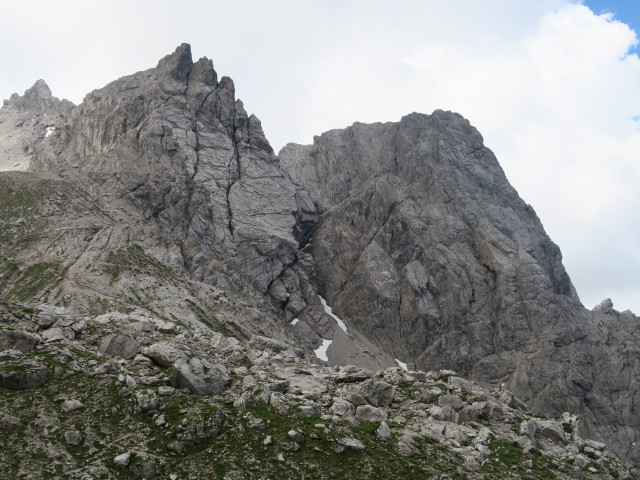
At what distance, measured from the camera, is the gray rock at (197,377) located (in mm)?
35094

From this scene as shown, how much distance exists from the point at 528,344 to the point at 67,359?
16356 cm

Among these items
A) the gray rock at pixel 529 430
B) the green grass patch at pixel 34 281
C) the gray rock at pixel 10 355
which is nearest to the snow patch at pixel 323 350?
the green grass patch at pixel 34 281

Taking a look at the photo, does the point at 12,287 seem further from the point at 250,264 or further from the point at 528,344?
the point at 528,344

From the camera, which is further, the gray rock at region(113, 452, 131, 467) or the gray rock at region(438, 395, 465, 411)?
the gray rock at region(438, 395, 465, 411)

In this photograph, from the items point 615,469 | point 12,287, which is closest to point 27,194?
point 12,287

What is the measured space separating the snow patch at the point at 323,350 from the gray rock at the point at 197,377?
12864 centimetres

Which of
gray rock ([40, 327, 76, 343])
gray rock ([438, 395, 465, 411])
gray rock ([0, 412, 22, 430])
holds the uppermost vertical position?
gray rock ([438, 395, 465, 411])

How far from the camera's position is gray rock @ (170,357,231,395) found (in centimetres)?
3509

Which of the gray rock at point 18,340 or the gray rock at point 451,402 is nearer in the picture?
the gray rock at point 18,340

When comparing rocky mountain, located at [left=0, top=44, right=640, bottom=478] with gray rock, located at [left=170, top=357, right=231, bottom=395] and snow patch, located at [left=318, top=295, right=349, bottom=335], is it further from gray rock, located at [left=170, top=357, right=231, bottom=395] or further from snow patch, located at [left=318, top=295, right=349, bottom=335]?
snow patch, located at [left=318, top=295, right=349, bottom=335]

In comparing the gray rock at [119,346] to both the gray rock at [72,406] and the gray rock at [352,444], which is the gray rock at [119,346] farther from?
the gray rock at [352,444]

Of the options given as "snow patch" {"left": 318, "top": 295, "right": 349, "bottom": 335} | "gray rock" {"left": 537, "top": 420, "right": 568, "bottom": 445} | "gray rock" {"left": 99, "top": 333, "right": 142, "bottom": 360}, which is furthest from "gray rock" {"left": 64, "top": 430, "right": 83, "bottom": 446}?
"snow patch" {"left": 318, "top": 295, "right": 349, "bottom": 335}

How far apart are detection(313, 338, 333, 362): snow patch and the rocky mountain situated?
2.19 feet

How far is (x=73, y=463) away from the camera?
2614 cm
